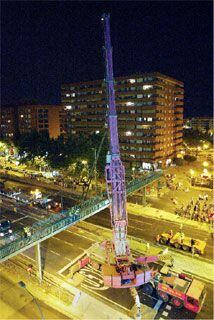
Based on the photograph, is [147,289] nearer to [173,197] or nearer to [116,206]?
[116,206]

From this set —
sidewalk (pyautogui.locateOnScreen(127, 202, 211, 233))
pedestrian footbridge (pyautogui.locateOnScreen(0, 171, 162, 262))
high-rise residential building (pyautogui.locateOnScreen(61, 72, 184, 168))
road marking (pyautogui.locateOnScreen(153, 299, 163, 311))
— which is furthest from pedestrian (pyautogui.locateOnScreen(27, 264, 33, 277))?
high-rise residential building (pyautogui.locateOnScreen(61, 72, 184, 168))

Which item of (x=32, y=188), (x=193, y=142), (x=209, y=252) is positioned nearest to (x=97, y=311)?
(x=209, y=252)

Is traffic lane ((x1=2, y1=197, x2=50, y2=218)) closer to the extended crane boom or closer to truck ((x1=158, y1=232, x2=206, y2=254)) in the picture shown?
truck ((x1=158, y1=232, x2=206, y2=254))

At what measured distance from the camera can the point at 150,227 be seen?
3903cm

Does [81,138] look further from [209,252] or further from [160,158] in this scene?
[209,252]

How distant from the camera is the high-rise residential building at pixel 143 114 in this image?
78.9 meters

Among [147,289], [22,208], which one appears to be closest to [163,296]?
[147,289]

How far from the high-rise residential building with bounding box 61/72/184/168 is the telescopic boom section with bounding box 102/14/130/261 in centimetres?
5626

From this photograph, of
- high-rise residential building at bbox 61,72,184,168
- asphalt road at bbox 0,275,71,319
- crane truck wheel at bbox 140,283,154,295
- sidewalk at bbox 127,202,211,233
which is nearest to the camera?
asphalt road at bbox 0,275,71,319

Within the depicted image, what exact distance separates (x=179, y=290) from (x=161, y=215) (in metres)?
21.5

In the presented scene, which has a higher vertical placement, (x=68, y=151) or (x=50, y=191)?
(x=68, y=151)

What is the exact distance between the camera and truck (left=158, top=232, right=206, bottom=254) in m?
31.5

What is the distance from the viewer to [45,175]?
7350 cm

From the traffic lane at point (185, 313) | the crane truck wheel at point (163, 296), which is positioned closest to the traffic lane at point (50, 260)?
the crane truck wheel at point (163, 296)
